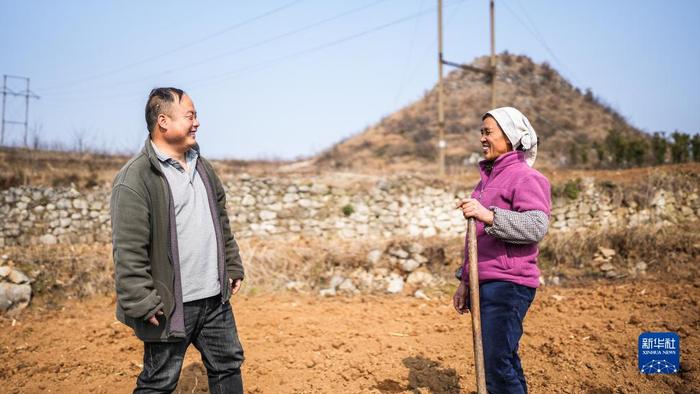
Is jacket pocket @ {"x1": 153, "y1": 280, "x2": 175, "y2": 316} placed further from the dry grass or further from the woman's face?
the dry grass

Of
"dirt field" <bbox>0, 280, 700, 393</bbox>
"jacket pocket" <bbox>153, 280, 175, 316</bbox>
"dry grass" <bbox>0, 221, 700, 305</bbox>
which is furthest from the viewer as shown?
"dry grass" <bbox>0, 221, 700, 305</bbox>

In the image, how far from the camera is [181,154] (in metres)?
2.47

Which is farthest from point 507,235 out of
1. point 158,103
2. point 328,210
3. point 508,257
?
point 328,210

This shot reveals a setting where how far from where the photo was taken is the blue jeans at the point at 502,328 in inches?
90.2

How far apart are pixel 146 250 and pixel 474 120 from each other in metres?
25.5

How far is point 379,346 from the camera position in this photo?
15.1ft

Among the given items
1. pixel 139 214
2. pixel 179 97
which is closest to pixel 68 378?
pixel 139 214

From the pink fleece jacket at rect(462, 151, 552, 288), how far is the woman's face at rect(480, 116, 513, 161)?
0.05 m

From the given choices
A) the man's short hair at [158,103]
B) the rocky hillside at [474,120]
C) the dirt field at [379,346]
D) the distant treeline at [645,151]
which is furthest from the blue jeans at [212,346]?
the rocky hillside at [474,120]

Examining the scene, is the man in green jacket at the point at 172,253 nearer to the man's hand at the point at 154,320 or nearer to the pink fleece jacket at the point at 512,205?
the man's hand at the point at 154,320

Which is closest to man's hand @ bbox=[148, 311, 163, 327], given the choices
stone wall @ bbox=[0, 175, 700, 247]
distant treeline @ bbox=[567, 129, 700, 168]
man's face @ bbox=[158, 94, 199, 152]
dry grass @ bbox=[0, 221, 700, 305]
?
man's face @ bbox=[158, 94, 199, 152]

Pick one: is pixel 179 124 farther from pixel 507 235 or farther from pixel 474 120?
pixel 474 120

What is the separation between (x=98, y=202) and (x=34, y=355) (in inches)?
299

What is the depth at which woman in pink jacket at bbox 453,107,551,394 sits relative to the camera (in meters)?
2.22
